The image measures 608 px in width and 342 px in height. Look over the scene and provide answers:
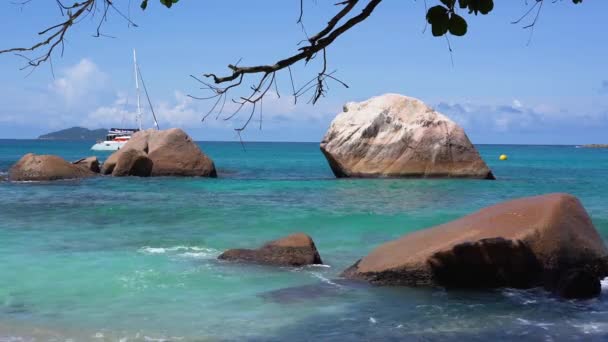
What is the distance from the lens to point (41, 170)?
24.9 metres

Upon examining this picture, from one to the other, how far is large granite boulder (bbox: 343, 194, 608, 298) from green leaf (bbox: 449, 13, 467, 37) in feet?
16.8

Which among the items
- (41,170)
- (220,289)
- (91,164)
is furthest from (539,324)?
(91,164)

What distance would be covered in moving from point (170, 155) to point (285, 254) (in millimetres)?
18188

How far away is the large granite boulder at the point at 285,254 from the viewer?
30.9 feet

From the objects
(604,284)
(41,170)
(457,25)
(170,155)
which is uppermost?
(457,25)

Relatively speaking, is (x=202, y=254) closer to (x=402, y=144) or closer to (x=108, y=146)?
(x=402, y=144)

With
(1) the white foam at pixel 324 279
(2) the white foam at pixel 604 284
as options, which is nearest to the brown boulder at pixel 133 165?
(1) the white foam at pixel 324 279

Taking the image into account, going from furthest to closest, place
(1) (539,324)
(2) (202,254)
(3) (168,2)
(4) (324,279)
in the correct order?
(2) (202,254) → (4) (324,279) → (1) (539,324) → (3) (168,2)

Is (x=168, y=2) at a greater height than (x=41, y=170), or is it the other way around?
(x=168, y=2)

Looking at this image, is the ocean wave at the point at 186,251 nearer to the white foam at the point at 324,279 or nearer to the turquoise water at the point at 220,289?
the turquoise water at the point at 220,289

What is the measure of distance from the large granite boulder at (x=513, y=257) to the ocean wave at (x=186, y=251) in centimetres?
284

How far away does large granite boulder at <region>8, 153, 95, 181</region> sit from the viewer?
24.8 metres

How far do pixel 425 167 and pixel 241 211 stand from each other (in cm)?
1082

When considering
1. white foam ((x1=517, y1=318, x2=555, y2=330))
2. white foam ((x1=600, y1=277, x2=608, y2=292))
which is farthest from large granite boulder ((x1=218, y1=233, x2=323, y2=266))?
white foam ((x1=600, y1=277, x2=608, y2=292))
